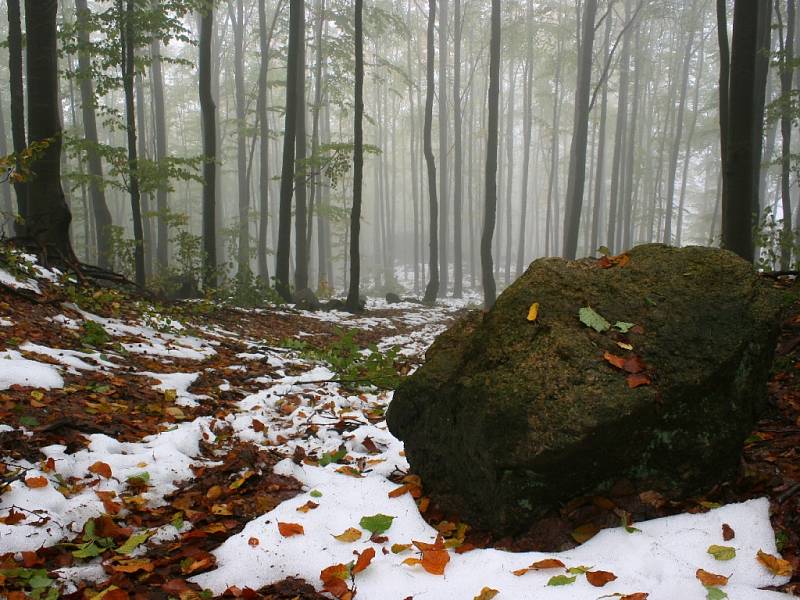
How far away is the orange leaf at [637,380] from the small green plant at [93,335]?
4.45 meters

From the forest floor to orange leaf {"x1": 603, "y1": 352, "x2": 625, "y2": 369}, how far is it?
545 mm

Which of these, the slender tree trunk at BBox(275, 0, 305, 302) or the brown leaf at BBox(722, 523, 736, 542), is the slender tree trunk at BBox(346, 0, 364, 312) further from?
the brown leaf at BBox(722, 523, 736, 542)

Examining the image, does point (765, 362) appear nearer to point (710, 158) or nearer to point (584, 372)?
point (584, 372)

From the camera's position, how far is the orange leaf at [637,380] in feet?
6.99

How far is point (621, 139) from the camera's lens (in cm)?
2319

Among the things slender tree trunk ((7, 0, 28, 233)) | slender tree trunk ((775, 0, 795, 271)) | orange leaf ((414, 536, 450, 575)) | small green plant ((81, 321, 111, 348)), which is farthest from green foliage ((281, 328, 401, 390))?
slender tree trunk ((775, 0, 795, 271))

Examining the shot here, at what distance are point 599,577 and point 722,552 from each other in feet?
1.59

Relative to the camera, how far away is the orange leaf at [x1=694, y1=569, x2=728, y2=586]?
5.32 feet

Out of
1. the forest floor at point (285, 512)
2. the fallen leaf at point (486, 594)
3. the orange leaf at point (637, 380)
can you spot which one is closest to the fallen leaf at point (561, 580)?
the forest floor at point (285, 512)

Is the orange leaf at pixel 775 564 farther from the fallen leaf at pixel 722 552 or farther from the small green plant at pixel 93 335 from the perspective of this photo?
the small green plant at pixel 93 335

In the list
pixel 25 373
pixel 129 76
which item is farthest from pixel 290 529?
pixel 129 76

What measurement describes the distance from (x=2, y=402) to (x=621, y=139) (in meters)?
25.5

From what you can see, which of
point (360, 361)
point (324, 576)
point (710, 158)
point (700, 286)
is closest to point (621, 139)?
point (710, 158)

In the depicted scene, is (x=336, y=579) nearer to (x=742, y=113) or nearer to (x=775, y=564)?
(x=775, y=564)
